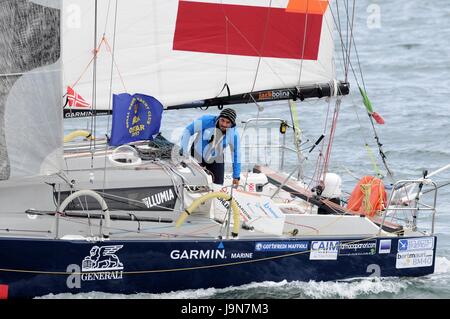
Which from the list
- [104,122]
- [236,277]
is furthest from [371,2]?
[236,277]

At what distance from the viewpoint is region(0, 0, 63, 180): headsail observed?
965 cm

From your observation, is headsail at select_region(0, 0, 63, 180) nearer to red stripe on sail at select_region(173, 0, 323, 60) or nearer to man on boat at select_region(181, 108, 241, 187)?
man on boat at select_region(181, 108, 241, 187)

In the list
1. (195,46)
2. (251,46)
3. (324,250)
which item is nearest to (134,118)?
(195,46)

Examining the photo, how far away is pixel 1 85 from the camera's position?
9664mm

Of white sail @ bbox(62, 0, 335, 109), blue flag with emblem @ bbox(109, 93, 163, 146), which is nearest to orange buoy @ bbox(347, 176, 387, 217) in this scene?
white sail @ bbox(62, 0, 335, 109)

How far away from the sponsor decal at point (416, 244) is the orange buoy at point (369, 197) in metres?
0.79

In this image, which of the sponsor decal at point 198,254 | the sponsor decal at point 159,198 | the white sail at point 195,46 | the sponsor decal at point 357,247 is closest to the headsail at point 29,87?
the sponsor decal at point 159,198

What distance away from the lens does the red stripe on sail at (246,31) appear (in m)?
12.1

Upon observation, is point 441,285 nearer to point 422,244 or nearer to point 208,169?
point 422,244

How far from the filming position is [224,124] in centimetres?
1185

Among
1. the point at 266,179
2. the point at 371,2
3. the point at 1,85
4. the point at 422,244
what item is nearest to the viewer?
the point at 1,85

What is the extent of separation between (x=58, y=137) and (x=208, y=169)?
250cm

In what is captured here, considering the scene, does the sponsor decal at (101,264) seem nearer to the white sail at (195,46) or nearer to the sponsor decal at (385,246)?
the white sail at (195,46)

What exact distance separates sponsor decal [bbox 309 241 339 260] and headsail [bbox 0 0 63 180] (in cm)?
291
